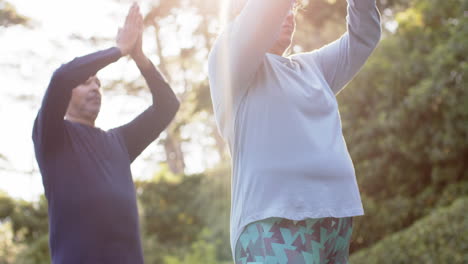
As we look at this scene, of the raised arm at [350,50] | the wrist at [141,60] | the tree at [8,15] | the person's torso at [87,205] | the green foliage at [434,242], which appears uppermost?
the tree at [8,15]

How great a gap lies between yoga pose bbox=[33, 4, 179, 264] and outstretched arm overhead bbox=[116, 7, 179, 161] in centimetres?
14

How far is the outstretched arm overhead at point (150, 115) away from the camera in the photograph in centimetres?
265

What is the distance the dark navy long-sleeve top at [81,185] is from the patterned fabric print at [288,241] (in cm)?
81

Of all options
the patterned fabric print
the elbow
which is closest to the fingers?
the elbow

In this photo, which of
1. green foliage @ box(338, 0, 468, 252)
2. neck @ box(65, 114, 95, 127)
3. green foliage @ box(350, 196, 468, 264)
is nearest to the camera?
neck @ box(65, 114, 95, 127)

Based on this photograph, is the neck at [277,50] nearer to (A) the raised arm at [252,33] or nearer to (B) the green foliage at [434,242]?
(A) the raised arm at [252,33]

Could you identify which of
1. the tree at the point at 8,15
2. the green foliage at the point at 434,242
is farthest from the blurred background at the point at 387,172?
the tree at the point at 8,15

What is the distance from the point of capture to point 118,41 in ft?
7.54

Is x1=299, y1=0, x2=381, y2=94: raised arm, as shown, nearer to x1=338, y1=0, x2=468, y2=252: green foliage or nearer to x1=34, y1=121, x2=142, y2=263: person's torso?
x1=34, y1=121, x2=142, y2=263: person's torso

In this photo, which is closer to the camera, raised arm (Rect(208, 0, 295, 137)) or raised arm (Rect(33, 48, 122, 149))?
raised arm (Rect(208, 0, 295, 137))

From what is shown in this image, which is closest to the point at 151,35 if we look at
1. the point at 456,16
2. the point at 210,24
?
the point at 210,24

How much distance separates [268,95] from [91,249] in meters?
1.00

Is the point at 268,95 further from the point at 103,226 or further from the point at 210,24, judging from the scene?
the point at 210,24

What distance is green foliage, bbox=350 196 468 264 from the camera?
5094 mm
